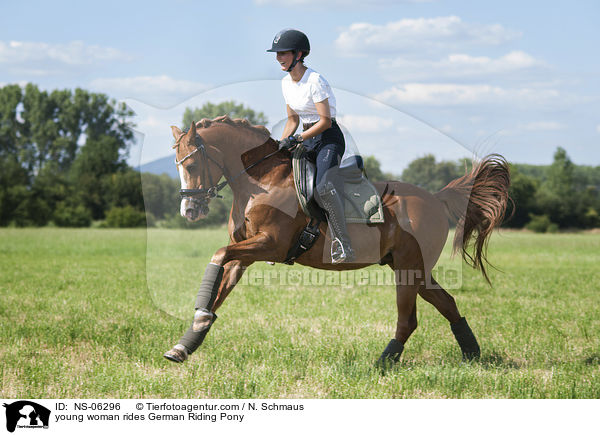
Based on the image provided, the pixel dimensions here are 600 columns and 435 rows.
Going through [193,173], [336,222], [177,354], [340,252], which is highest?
[193,173]

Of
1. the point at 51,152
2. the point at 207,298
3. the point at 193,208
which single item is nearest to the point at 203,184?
the point at 193,208

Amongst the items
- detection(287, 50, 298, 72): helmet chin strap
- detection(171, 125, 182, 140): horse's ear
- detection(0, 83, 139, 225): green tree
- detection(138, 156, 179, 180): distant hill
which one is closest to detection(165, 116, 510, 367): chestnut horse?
detection(171, 125, 182, 140): horse's ear

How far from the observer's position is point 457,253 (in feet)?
25.1

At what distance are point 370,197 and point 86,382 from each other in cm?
351

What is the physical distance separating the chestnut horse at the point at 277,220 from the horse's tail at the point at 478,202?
32 millimetres

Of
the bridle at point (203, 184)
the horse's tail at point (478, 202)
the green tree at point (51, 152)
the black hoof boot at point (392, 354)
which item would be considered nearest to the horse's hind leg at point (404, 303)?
the black hoof boot at point (392, 354)

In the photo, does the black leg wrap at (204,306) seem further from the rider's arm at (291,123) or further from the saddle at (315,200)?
the rider's arm at (291,123)

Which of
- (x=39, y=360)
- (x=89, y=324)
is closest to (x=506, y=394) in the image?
(x=39, y=360)

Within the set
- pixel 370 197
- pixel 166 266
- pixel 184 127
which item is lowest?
pixel 166 266

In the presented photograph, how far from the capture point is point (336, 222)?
6277 mm

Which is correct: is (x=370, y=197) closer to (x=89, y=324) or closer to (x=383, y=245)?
(x=383, y=245)

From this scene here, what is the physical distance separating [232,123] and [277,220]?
3.74 feet
